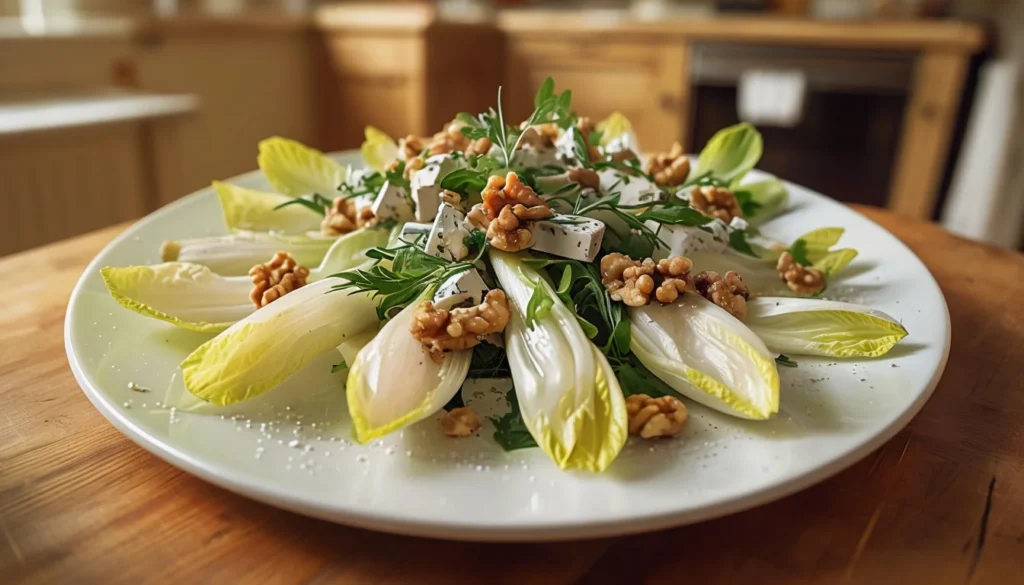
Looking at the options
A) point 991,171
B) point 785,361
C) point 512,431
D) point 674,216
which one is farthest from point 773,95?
point 512,431

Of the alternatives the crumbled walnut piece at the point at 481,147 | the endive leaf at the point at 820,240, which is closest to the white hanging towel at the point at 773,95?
the endive leaf at the point at 820,240

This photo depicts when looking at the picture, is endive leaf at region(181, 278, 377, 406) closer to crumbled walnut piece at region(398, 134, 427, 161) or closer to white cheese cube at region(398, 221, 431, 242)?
white cheese cube at region(398, 221, 431, 242)

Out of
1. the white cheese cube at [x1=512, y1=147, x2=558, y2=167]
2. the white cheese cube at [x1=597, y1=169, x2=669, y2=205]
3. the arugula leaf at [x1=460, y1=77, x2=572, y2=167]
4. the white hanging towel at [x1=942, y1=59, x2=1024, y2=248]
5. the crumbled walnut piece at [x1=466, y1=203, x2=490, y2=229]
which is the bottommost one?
the white hanging towel at [x1=942, y1=59, x2=1024, y2=248]

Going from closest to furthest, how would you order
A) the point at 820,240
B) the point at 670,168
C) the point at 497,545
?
the point at 497,545
the point at 820,240
the point at 670,168

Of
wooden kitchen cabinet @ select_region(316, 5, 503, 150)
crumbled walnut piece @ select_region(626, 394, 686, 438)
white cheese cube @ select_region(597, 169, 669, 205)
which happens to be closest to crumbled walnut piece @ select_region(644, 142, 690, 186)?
white cheese cube @ select_region(597, 169, 669, 205)

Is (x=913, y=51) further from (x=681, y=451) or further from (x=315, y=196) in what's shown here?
(x=681, y=451)

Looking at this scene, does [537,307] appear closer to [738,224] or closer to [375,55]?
[738,224]

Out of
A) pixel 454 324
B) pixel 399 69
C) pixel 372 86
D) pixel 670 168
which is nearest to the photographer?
pixel 454 324
